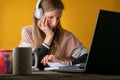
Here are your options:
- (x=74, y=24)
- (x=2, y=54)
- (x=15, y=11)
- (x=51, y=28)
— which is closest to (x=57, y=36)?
(x=51, y=28)

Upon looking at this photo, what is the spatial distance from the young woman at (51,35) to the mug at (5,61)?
1.75 m

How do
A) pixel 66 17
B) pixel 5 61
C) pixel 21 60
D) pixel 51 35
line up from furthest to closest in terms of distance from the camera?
pixel 66 17
pixel 51 35
pixel 5 61
pixel 21 60

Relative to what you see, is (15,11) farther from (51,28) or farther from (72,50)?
(72,50)

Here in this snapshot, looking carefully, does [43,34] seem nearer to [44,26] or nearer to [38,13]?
[44,26]

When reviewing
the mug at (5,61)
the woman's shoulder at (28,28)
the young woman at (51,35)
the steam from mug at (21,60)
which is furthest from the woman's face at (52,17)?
the steam from mug at (21,60)

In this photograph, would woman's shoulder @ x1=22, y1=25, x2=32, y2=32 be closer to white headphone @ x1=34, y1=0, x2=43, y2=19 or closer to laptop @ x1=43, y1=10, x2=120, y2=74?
white headphone @ x1=34, y1=0, x2=43, y2=19

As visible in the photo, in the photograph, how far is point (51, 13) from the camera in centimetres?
314

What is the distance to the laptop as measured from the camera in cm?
117

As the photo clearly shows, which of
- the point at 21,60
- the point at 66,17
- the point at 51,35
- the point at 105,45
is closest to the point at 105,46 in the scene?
the point at 105,45

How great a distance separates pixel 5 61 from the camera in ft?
4.11

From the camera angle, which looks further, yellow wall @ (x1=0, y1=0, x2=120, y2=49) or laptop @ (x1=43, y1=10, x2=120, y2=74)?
yellow wall @ (x1=0, y1=0, x2=120, y2=49)

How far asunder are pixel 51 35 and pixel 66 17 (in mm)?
400

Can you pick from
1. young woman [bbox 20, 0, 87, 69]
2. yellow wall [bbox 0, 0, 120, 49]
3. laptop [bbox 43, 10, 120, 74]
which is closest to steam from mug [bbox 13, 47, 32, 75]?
laptop [bbox 43, 10, 120, 74]

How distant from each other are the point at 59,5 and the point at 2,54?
2.04 m
